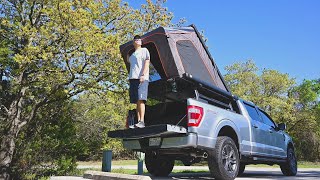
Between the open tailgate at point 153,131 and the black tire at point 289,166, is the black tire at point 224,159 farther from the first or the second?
the black tire at point 289,166

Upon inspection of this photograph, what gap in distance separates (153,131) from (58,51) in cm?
697

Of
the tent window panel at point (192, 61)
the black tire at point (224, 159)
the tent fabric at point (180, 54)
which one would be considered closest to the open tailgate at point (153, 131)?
the black tire at point (224, 159)

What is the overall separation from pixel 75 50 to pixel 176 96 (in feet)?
18.4

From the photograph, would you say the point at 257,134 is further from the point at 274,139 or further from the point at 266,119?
the point at 266,119

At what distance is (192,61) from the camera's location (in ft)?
23.7

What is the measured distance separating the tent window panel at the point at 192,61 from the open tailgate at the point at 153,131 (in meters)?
1.41

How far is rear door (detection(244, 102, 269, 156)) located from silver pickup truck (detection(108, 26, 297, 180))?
0.08 ft

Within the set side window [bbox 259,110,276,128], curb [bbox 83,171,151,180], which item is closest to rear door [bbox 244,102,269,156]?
side window [bbox 259,110,276,128]

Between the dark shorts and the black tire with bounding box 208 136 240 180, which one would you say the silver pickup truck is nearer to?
the black tire with bounding box 208 136 240 180

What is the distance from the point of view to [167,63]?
6.82m

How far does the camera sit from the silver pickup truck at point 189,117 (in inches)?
247

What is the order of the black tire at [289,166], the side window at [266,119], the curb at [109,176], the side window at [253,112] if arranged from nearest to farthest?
the curb at [109,176], the side window at [253,112], the side window at [266,119], the black tire at [289,166]

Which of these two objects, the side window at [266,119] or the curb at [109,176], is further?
the side window at [266,119]

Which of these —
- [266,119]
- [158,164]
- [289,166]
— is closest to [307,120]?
[289,166]
